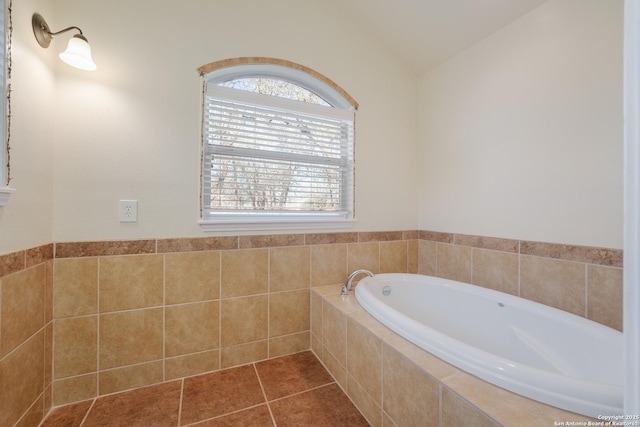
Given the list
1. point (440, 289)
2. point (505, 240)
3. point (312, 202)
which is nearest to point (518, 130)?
point (505, 240)

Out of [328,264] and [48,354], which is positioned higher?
[328,264]

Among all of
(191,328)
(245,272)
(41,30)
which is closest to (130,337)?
(191,328)

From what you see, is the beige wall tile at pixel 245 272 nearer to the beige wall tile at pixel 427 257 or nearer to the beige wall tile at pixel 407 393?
the beige wall tile at pixel 407 393

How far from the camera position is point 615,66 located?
122 cm

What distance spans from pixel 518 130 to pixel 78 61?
234 centimetres

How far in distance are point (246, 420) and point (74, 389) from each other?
0.91 meters

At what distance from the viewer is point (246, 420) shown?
4.07ft

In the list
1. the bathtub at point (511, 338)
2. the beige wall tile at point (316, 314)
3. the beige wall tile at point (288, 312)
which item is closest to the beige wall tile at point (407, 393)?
the bathtub at point (511, 338)

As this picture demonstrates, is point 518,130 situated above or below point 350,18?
below

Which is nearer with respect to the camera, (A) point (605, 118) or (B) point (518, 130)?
(A) point (605, 118)

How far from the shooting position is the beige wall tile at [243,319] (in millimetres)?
1627

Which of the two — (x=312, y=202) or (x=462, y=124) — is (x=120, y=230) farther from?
(x=462, y=124)

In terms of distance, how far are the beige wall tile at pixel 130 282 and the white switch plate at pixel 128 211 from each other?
0.21 meters

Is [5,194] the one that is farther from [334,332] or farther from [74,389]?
[334,332]
